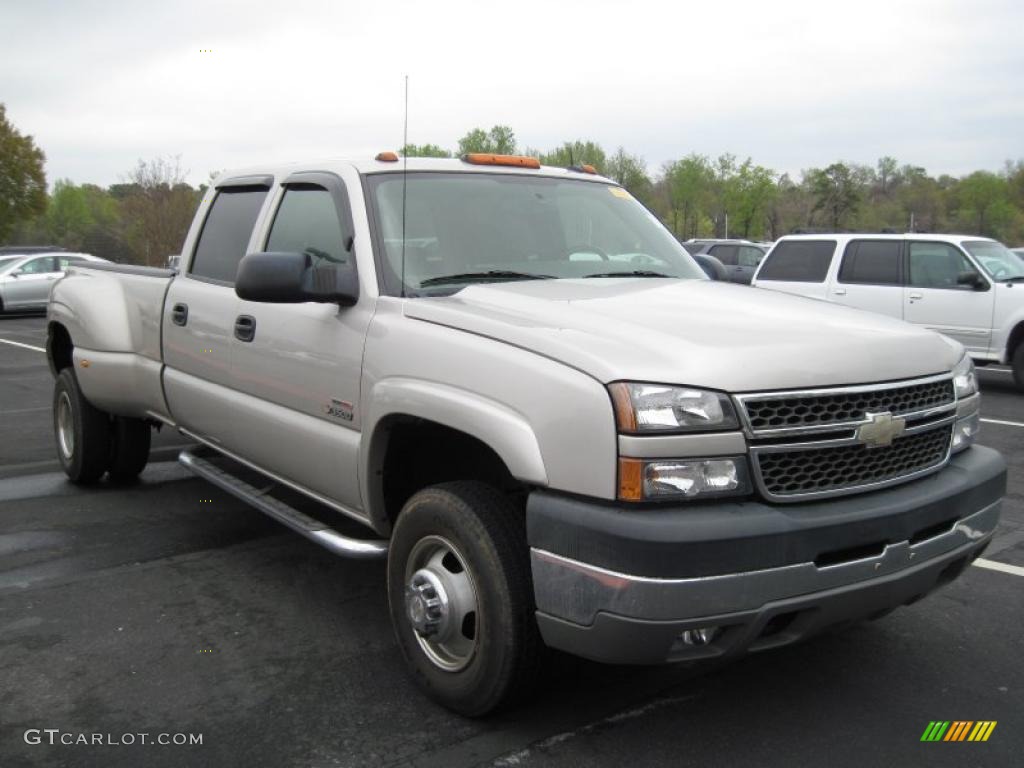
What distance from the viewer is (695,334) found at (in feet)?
10.0

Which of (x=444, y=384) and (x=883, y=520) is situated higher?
(x=444, y=384)

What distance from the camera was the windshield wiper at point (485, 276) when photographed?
3.85 meters

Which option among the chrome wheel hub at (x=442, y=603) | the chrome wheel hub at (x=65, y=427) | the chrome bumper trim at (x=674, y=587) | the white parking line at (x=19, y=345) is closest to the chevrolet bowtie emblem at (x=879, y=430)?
the chrome bumper trim at (x=674, y=587)

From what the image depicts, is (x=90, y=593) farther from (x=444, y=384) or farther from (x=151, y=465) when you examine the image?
(x=151, y=465)

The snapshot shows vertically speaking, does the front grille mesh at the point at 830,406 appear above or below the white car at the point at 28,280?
above

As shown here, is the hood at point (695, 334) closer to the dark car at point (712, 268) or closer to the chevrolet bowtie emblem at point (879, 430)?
the chevrolet bowtie emblem at point (879, 430)

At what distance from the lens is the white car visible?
2342cm

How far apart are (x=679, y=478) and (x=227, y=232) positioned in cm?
A: 331

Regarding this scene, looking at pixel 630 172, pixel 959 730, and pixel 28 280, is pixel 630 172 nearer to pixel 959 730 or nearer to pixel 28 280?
pixel 28 280

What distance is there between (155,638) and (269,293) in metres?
1.55

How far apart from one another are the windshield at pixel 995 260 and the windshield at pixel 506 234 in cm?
854

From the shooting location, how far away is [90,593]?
15.0 feet

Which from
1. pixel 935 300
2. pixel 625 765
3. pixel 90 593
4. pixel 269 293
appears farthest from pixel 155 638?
pixel 935 300

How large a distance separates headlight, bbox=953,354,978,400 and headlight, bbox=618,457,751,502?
3.84 ft
